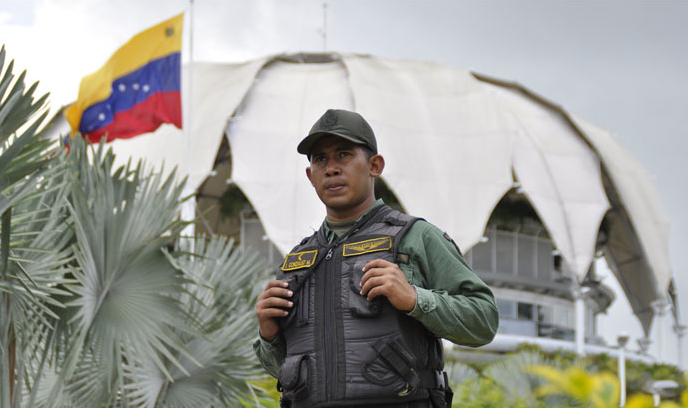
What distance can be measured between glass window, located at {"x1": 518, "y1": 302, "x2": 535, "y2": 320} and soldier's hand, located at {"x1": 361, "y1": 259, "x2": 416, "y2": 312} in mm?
36335

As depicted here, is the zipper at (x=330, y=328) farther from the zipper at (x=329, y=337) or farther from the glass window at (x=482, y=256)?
the glass window at (x=482, y=256)

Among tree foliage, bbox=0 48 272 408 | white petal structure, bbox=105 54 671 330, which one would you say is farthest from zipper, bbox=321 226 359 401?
white petal structure, bbox=105 54 671 330

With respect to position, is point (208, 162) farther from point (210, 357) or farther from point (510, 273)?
point (210, 357)

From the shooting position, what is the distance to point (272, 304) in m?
3.22

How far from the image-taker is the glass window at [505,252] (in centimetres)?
3825

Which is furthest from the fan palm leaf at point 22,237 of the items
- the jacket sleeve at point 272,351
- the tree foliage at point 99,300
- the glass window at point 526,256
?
the glass window at point 526,256

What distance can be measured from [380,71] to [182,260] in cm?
2868

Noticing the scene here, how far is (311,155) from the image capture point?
340cm

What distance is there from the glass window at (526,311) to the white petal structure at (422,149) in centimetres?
327

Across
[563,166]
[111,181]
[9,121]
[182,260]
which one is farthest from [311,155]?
[563,166]

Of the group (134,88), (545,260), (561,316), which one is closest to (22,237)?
(134,88)

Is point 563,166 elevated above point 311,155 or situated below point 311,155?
above

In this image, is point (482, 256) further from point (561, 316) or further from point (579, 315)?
point (561, 316)

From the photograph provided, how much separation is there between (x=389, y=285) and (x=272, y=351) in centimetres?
65
